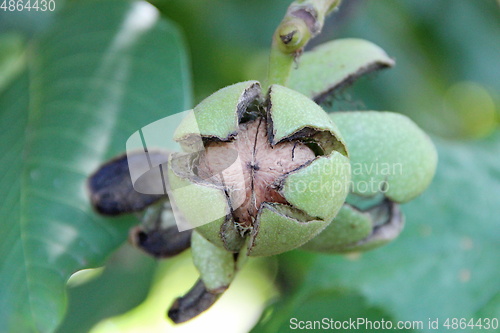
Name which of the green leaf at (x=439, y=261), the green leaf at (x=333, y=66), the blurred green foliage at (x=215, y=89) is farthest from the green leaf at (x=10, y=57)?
the green leaf at (x=439, y=261)

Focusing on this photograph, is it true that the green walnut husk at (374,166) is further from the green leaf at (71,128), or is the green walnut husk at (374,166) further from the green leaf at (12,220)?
the green leaf at (12,220)

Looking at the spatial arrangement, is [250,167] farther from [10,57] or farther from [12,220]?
[10,57]

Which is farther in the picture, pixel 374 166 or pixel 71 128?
pixel 71 128

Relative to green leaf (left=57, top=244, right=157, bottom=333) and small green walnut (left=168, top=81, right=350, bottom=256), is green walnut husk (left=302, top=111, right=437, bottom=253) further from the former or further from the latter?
green leaf (left=57, top=244, right=157, bottom=333)

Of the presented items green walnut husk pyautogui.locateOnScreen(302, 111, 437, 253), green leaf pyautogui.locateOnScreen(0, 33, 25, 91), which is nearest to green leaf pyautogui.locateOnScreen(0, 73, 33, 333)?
green leaf pyautogui.locateOnScreen(0, 33, 25, 91)

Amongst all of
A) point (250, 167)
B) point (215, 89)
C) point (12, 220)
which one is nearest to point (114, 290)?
point (12, 220)

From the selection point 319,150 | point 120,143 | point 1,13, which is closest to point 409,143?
point 319,150
